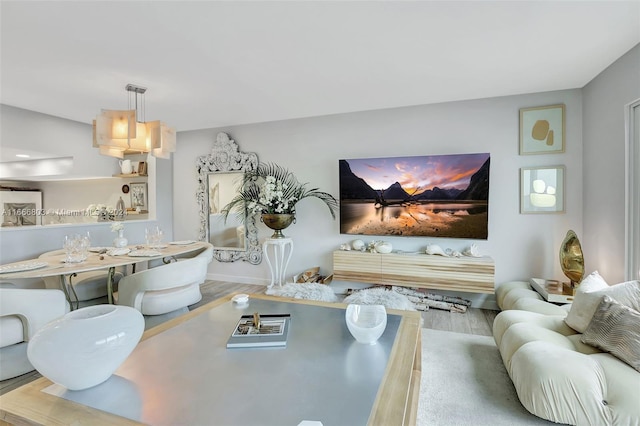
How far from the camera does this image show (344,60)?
2.58 meters

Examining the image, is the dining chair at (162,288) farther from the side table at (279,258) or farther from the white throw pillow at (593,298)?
the white throw pillow at (593,298)

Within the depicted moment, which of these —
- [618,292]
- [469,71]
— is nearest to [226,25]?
[469,71]

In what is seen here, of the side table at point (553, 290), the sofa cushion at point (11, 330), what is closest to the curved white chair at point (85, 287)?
the sofa cushion at point (11, 330)

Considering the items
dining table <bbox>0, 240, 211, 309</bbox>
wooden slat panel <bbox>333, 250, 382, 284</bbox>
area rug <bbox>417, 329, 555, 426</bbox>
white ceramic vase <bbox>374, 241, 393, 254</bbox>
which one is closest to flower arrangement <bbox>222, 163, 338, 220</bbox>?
wooden slat panel <bbox>333, 250, 382, 284</bbox>

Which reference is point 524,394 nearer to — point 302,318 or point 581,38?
point 302,318

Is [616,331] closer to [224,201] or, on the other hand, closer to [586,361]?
[586,361]

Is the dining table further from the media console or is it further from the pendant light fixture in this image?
the media console

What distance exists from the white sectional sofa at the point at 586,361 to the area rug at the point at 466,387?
0.18 metres

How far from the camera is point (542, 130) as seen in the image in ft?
10.9

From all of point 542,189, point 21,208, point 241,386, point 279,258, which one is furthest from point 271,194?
point 21,208

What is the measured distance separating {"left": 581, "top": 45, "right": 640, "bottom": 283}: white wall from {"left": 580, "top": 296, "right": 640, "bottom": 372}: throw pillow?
4.03ft

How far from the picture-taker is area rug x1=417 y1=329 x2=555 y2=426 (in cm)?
169

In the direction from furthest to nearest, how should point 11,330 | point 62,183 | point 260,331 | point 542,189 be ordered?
point 62,183
point 542,189
point 11,330
point 260,331

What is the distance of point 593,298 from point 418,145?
2.42 meters
